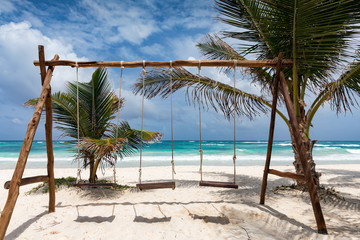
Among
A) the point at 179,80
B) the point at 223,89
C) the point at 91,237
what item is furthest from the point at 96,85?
the point at 91,237

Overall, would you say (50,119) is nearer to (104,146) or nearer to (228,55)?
(104,146)

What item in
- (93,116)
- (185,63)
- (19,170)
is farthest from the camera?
(93,116)

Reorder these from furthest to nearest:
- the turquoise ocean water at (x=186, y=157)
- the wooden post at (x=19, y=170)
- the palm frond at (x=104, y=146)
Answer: the turquoise ocean water at (x=186, y=157) < the palm frond at (x=104, y=146) < the wooden post at (x=19, y=170)

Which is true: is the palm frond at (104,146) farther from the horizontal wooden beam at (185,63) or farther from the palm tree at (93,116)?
the horizontal wooden beam at (185,63)

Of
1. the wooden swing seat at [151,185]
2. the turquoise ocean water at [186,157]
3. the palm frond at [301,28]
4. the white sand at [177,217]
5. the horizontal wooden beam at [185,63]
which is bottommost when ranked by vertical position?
the turquoise ocean water at [186,157]

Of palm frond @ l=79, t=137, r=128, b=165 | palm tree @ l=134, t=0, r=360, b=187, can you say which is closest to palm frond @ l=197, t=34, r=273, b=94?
palm tree @ l=134, t=0, r=360, b=187

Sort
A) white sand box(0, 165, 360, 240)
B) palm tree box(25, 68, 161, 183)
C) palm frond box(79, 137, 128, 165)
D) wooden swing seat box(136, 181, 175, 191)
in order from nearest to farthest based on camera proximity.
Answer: white sand box(0, 165, 360, 240), wooden swing seat box(136, 181, 175, 191), palm frond box(79, 137, 128, 165), palm tree box(25, 68, 161, 183)

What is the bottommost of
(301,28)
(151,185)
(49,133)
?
(151,185)

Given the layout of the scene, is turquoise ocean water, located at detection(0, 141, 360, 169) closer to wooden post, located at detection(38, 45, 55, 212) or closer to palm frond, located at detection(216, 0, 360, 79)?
wooden post, located at detection(38, 45, 55, 212)

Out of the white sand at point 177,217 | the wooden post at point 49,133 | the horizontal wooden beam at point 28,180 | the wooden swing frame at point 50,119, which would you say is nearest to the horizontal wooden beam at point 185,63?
the wooden swing frame at point 50,119

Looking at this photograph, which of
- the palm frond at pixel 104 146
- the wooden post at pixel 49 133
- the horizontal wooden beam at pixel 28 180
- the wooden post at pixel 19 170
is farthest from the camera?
the palm frond at pixel 104 146

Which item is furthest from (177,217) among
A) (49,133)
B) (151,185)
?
(49,133)

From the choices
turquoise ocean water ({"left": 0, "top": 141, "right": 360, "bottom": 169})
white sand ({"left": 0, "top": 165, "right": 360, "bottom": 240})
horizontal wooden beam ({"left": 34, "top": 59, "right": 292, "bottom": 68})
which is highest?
horizontal wooden beam ({"left": 34, "top": 59, "right": 292, "bottom": 68})

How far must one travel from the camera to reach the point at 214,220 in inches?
129
